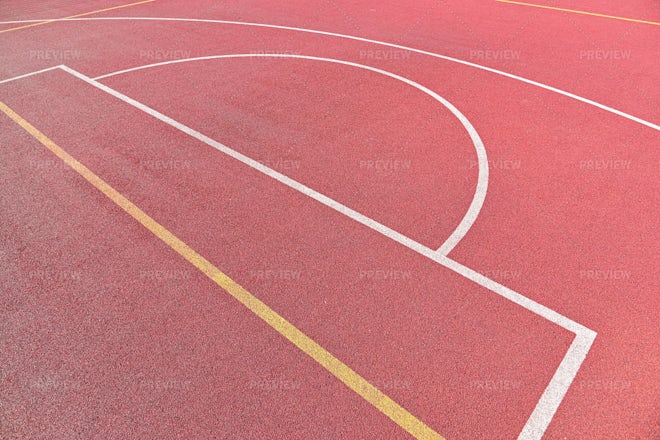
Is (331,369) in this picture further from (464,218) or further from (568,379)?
(464,218)

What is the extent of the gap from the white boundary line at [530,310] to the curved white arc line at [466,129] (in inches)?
13.7

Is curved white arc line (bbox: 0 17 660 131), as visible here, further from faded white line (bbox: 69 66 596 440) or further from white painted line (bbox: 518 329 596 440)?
white painted line (bbox: 518 329 596 440)

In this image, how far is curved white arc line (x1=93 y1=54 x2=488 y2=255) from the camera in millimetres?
5289

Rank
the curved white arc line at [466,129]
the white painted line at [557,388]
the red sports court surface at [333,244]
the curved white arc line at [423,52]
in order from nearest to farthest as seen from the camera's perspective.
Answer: the white painted line at [557,388]
the red sports court surface at [333,244]
the curved white arc line at [466,129]
the curved white arc line at [423,52]

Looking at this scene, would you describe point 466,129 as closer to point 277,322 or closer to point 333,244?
point 333,244

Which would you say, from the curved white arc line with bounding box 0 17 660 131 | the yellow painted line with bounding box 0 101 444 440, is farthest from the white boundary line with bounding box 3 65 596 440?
the curved white arc line with bounding box 0 17 660 131

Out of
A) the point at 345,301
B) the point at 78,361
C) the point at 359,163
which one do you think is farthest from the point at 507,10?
the point at 78,361

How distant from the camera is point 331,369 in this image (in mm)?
4023

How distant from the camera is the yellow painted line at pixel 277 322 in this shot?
12.1ft

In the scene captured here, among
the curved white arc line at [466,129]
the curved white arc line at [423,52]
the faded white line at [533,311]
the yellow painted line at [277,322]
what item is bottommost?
the yellow painted line at [277,322]

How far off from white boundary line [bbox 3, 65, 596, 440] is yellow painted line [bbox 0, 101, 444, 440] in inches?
33.6

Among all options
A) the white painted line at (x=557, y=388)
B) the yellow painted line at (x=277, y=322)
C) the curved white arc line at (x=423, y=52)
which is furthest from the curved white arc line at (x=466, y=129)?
the yellow painted line at (x=277, y=322)

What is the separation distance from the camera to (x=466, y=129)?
7098 mm

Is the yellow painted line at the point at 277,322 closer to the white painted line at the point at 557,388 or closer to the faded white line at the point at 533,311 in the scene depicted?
the white painted line at the point at 557,388
